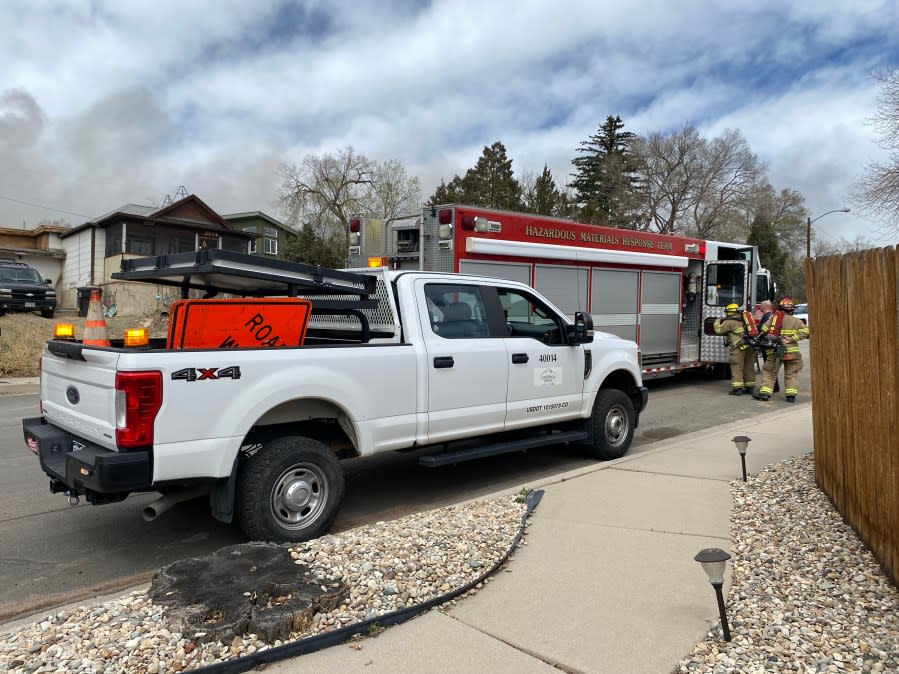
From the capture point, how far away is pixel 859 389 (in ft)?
14.3

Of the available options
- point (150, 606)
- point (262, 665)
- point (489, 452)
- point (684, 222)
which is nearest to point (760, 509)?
point (489, 452)

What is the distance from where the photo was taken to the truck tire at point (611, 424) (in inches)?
285

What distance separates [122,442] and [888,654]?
391 cm

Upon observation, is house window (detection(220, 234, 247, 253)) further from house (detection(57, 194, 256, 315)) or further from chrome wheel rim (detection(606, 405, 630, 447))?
chrome wheel rim (detection(606, 405, 630, 447))

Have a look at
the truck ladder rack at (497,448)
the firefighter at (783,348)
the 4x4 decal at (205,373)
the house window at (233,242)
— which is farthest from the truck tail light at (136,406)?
the house window at (233,242)

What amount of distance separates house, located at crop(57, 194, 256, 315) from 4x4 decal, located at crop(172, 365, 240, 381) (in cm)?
2759

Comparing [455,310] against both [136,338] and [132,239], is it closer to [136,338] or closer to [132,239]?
[136,338]

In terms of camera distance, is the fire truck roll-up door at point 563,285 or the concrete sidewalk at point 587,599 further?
the fire truck roll-up door at point 563,285

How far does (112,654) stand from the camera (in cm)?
296

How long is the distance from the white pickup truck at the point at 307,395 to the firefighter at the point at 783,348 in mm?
6804

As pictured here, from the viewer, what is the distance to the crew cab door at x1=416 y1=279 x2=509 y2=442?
568 centimetres

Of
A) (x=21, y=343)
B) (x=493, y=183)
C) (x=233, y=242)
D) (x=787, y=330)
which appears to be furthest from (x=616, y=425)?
(x=493, y=183)

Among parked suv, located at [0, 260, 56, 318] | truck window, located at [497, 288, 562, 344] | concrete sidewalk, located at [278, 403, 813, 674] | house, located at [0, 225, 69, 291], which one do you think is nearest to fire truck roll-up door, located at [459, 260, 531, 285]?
truck window, located at [497, 288, 562, 344]

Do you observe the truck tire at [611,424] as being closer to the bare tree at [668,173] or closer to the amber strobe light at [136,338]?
the amber strobe light at [136,338]
